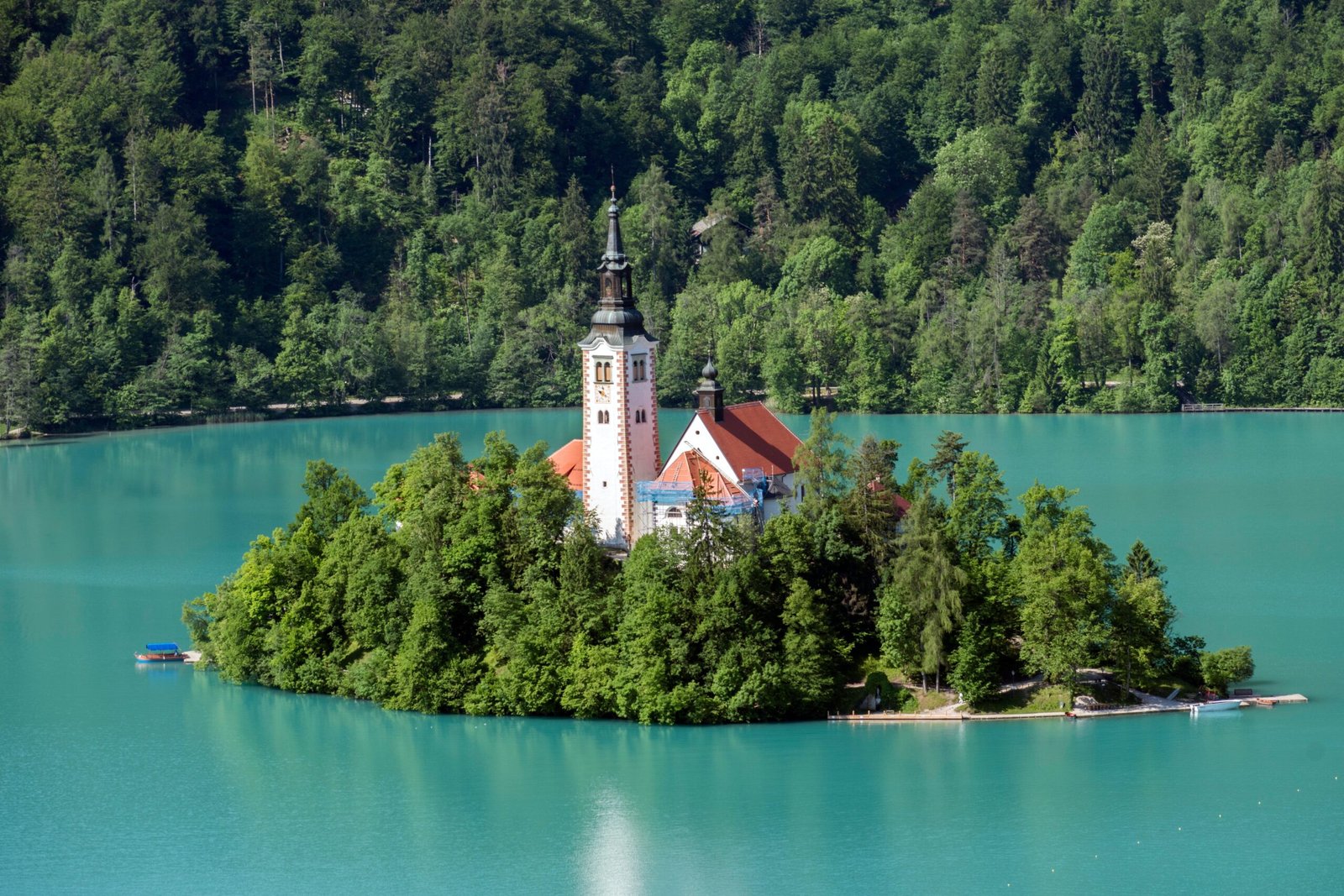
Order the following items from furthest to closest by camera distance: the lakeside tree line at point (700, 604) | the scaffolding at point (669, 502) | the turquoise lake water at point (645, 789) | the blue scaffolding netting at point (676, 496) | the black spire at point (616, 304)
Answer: the black spire at point (616, 304)
the scaffolding at point (669, 502)
the blue scaffolding netting at point (676, 496)
the lakeside tree line at point (700, 604)
the turquoise lake water at point (645, 789)

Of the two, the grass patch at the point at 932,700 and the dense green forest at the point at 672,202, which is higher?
the dense green forest at the point at 672,202

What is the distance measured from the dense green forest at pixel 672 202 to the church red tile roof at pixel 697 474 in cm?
5337

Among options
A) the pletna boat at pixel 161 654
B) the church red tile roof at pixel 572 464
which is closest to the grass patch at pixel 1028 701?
the church red tile roof at pixel 572 464

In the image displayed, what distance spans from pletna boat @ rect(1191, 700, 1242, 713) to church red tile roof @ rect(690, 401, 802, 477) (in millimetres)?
13331

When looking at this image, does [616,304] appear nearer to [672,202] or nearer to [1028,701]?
[1028,701]

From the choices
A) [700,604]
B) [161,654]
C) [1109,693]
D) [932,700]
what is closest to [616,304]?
[700,604]

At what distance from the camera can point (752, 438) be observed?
6988 centimetres

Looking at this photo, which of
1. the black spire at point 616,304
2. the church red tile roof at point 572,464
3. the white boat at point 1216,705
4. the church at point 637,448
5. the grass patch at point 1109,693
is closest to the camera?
the white boat at point 1216,705

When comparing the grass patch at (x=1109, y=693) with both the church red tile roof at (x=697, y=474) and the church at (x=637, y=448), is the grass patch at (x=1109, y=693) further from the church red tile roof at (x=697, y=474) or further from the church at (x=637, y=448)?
the church red tile roof at (x=697, y=474)

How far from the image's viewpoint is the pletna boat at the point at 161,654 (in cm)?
7112

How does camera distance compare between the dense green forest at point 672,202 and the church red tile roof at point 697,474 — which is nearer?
the church red tile roof at point 697,474

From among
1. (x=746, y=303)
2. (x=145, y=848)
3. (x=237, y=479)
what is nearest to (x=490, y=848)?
(x=145, y=848)

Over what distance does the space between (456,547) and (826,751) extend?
37.2ft

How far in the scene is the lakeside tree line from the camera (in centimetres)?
6144
